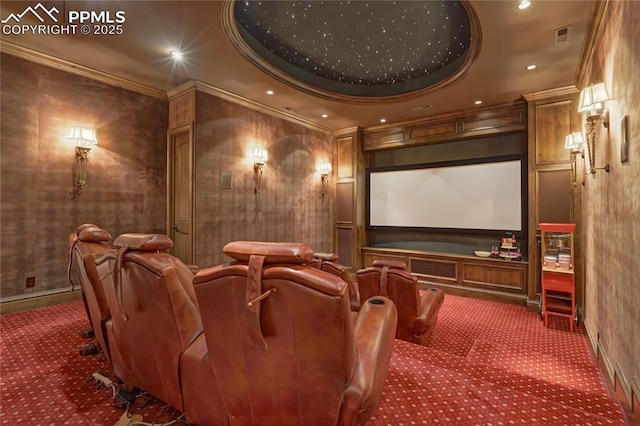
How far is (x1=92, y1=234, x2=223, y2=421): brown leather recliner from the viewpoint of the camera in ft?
4.59

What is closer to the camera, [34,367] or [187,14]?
[34,367]

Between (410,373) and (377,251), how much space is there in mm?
3854

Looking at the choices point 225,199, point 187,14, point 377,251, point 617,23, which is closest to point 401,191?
point 377,251

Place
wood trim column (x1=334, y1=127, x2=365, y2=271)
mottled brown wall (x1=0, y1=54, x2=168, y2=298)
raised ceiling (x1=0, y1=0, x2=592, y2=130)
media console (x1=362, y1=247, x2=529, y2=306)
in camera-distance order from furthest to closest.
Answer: wood trim column (x1=334, y1=127, x2=365, y2=271) → media console (x1=362, y1=247, x2=529, y2=306) → mottled brown wall (x1=0, y1=54, x2=168, y2=298) → raised ceiling (x1=0, y1=0, x2=592, y2=130)

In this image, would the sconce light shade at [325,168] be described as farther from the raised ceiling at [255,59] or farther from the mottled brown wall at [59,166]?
the mottled brown wall at [59,166]

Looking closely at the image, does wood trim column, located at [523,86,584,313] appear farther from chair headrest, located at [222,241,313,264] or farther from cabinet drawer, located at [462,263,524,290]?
chair headrest, located at [222,241,313,264]

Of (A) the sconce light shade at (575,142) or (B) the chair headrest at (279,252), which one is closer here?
(B) the chair headrest at (279,252)

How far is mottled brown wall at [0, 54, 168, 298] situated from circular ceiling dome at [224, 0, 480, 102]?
82.7 inches

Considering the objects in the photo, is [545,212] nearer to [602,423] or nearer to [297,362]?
[602,423]

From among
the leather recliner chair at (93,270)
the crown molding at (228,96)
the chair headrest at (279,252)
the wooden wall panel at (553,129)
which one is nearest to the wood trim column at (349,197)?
the crown molding at (228,96)

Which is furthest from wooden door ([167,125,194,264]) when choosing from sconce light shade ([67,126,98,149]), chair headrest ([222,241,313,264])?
chair headrest ([222,241,313,264])

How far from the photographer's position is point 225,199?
15.1ft

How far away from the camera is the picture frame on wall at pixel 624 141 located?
6.10 ft

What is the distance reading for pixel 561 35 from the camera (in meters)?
2.93
